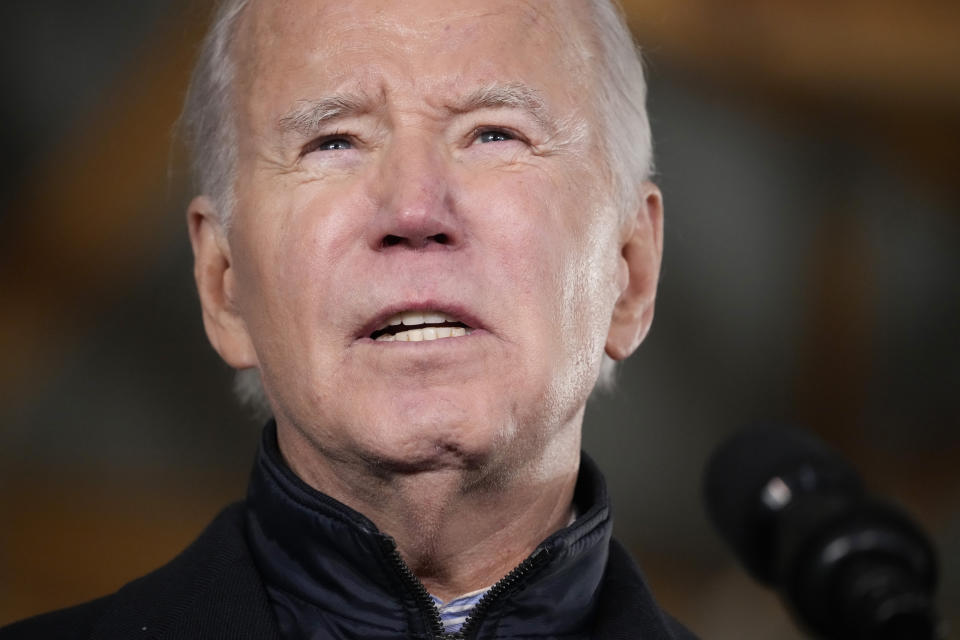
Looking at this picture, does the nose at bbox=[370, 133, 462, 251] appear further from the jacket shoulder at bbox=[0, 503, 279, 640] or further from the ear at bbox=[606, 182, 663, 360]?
the jacket shoulder at bbox=[0, 503, 279, 640]

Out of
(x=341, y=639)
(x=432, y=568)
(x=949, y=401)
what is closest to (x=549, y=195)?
(x=432, y=568)

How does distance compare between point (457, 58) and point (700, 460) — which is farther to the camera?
point (700, 460)

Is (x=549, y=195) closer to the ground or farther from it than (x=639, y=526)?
farther from it

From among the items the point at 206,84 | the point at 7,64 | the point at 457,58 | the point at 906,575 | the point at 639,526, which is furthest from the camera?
the point at 639,526

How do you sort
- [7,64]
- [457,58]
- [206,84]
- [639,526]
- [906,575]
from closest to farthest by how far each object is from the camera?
[906,575]
[457,58]
[206,84]
[7,64]
[639,526]

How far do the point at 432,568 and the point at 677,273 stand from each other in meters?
2.38

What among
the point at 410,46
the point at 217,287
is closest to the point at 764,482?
the point at 410,46

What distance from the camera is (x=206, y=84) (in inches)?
73.2

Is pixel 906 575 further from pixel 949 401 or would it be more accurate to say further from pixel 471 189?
pixel 949 401

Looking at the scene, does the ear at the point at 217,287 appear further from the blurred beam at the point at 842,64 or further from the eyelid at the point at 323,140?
the blurred beam at the point at 842,64

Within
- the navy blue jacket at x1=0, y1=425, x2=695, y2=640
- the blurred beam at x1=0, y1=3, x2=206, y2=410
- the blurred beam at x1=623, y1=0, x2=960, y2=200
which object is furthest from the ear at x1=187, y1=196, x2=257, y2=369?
the blurred beam at x1=623, y1=0, x2=960, y2=200

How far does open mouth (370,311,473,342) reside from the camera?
4.95 feet

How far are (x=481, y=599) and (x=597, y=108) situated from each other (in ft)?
2.22

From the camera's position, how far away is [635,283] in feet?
6.03
